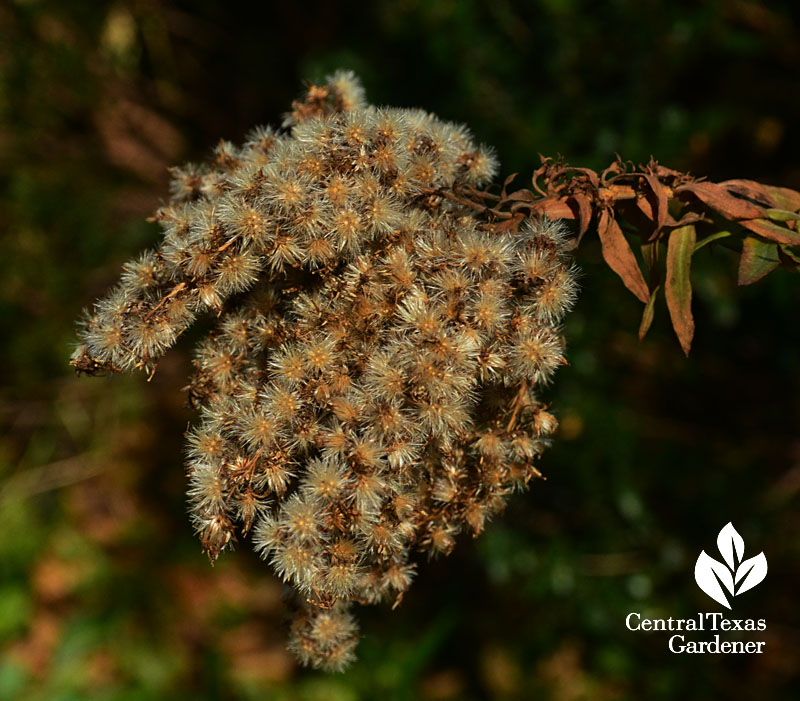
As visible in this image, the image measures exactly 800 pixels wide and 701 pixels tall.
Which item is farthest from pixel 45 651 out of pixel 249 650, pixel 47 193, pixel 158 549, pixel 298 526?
pixel 298 526

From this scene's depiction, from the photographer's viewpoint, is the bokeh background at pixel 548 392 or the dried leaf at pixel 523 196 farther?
the bokeh background at pixel 548 392

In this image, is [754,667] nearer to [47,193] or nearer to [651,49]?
[651,49]

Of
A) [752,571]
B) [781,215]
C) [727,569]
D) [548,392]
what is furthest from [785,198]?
[752,571]

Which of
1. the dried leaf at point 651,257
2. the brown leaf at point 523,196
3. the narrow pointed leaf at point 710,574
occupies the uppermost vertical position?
the brown leaf at point 523,196

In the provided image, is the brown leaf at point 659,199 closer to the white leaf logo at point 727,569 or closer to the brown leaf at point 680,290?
the brown leaf at point 680,290

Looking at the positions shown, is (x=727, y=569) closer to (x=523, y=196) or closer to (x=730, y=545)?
(x=730, y=545)

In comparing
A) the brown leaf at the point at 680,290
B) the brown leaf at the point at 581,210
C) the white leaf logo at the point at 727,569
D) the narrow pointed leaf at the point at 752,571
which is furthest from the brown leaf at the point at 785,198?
the narrow pointed leaf at the point at 752,571

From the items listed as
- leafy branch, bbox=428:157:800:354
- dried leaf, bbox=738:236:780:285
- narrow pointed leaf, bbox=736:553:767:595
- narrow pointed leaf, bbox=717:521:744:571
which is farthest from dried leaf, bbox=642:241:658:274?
narrow pointed leaf, bbox=736:553:767:595
